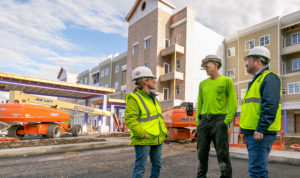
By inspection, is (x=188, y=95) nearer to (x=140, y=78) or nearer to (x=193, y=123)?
(x=193, y=123)

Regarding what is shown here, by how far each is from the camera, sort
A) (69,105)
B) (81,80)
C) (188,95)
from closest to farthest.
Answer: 1. (69,105)
2. (188,95)
3. (81,80)

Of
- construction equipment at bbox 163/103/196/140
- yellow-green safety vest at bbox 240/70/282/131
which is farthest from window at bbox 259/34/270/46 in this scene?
yellow-green safety vest at bbox 240/70/282/131

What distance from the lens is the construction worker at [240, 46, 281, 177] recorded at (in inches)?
116

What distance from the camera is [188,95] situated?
27.8 meters

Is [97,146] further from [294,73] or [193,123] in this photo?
[294,73]

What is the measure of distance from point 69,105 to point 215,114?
1502cm

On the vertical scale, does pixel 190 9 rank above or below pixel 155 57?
above

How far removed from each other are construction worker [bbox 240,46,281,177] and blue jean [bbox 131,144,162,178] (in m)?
1.25

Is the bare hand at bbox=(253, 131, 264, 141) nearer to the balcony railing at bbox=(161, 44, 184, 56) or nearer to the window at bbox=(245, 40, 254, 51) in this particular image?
the balcony railing at bbox=(161, 44, 184, 56)

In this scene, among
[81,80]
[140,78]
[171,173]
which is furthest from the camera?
[81,80]

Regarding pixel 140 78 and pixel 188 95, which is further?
pixel 188 95

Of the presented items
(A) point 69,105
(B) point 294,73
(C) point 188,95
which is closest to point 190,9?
(C) point 188,95

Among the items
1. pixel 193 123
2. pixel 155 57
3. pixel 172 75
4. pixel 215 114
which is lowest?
pixel 193 123

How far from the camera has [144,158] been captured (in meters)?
3.27
